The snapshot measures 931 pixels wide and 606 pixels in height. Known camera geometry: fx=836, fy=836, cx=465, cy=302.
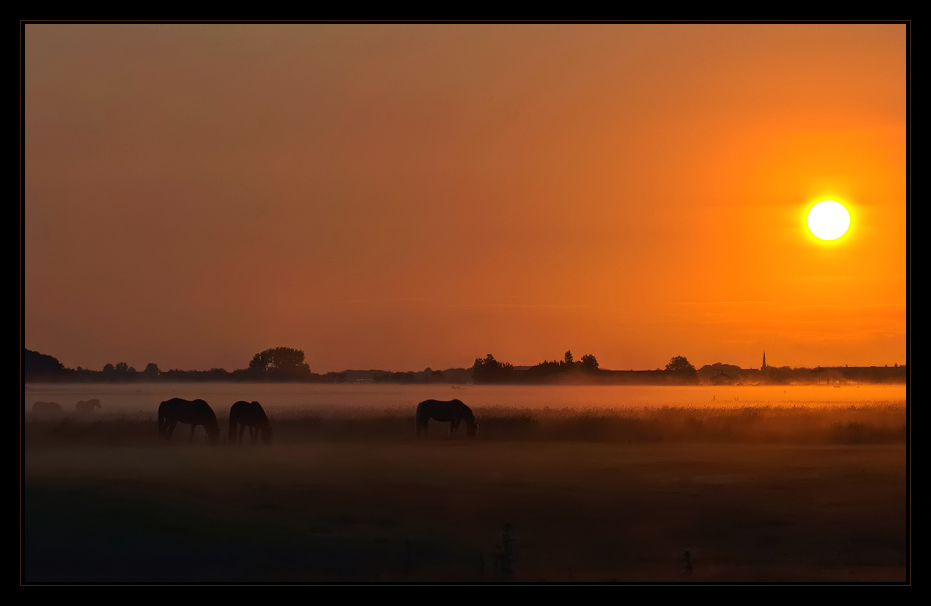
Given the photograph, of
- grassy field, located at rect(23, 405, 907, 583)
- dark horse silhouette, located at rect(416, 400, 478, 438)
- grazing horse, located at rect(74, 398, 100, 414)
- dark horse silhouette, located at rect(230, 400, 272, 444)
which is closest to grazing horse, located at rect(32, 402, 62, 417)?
grazing horse, located at rect(74, 398, 100, 414)

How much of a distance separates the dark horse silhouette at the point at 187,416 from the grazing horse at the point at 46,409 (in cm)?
497

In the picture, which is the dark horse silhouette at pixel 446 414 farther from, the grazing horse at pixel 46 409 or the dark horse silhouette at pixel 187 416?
the grazing horse at pixel 46 409

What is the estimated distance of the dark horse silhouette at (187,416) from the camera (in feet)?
87.0

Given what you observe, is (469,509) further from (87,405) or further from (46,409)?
(87,405)

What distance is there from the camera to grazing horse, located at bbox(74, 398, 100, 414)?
3136 cm

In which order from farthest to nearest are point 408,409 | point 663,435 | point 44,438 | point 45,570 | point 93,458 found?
point 408,409
point 663,435
point 44,438
point 93,458
point 45,570

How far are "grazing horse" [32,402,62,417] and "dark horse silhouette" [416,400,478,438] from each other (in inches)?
498

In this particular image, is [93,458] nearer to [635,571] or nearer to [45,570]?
[45,570]

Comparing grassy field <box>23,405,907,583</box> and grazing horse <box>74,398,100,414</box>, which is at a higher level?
grazing horse <box>74,398,100,414</box>

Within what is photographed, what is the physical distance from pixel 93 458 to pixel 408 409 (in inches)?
611

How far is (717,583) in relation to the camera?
43.6 ft

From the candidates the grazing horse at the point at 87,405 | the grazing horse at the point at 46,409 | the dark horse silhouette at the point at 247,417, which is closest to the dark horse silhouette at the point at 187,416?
the dark horse silhouette at the point at 247,417

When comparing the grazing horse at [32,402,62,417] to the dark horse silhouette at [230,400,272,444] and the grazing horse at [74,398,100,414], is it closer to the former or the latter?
the grazing horse at [74,398,100,414]
